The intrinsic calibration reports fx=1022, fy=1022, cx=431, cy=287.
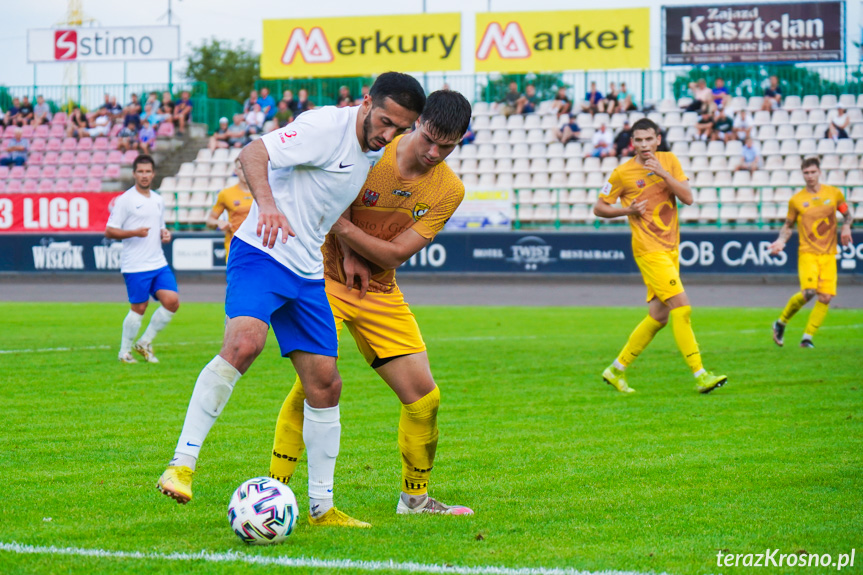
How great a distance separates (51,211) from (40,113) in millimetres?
7933

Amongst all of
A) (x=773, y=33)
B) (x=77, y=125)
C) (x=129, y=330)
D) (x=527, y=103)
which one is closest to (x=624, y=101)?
(x=527, y=103)

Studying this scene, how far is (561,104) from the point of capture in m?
32.1

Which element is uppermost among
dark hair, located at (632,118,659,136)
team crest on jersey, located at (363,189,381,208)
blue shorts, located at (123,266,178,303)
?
dark hair, located at (632,118,659,136)

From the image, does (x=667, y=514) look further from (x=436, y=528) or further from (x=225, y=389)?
(x=225, y=389)

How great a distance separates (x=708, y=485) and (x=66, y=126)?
34710 mm

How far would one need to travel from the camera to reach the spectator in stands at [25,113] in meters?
36.4

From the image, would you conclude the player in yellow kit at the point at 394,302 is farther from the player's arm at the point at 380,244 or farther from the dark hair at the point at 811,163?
the dark hair at the point at 811,163

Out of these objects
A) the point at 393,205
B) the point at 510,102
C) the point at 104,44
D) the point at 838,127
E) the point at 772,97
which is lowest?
the point at 393,205

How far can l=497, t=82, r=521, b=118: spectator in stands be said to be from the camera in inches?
1308

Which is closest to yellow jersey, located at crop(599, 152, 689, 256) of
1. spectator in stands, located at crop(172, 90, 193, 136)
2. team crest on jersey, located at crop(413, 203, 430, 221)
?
team crest on jersey, located at crop(413, 203, 430, 221)

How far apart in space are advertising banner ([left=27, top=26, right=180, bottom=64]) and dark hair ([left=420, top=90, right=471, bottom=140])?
34033 mm

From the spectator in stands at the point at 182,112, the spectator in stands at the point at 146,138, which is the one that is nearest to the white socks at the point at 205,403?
the spectator in stands at the point at 146,138

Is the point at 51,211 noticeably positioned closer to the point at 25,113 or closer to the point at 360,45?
the point at 25,113

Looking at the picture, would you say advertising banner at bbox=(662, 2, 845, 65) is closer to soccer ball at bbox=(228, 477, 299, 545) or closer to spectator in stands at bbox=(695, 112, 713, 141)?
spectator in stands at bbox=(695, 112, 713, 141)
